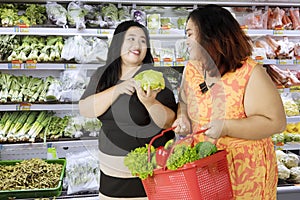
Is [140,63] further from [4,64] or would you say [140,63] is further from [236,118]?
[4,64]

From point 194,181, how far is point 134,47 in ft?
2.31

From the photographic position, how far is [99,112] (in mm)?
1873

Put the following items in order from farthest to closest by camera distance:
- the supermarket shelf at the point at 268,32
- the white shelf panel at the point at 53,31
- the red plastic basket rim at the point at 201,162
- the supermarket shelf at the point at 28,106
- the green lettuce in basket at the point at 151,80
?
the supermarket shelf at the point at 268,32 < the supermarket shelf at the point at 28,106 < the white shelf panel at the point at 53,31 < the green lettuce in basket at the point at 151,80 < the red plastic basket rim at the point at 201,162

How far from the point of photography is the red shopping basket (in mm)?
1441

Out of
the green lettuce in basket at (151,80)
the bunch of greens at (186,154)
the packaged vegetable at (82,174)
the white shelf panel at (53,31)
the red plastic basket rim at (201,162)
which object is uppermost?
the white shelf panel at (53,31)

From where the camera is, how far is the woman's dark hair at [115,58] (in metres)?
1.89

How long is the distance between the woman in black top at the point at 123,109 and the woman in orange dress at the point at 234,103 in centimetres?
13

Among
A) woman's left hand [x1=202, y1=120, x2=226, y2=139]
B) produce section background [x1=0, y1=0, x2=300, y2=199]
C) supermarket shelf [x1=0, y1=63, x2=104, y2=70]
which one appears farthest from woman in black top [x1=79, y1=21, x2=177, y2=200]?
supermarket shelf [x1=0, y1=63, x2=104, y2=70]

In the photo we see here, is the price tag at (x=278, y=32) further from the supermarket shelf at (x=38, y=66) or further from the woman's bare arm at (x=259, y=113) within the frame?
the woman's bare arm at (x=259, y=113)

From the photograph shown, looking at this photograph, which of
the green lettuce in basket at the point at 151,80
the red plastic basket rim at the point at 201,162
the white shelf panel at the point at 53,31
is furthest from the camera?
the white shelf panel at the point at 53,31

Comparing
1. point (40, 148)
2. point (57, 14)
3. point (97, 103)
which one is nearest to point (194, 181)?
point (97, 103)

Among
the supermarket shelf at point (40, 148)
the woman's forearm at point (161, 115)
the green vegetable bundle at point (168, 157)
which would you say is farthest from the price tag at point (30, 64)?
the green vegetable bundle at point (168, 157)

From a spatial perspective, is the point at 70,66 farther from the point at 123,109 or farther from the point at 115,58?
the point at 123,109

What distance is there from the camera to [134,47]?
181 centimetres
